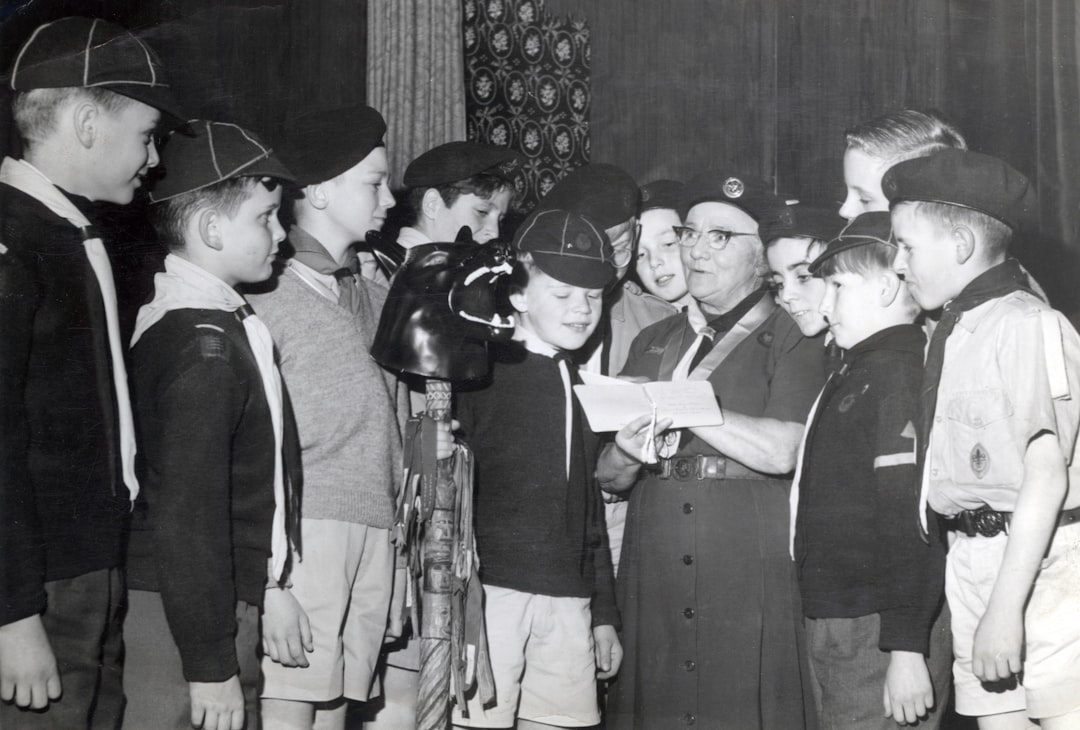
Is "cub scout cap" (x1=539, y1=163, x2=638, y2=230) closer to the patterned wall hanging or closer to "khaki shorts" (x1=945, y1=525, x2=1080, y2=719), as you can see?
the patterned wall hanging

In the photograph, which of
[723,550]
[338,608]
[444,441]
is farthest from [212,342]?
[723,550]

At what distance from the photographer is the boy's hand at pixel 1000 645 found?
6.52 feet

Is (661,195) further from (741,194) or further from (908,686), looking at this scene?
(908,686)

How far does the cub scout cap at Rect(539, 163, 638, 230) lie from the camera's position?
2.71 meters

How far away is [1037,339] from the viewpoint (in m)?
2.06

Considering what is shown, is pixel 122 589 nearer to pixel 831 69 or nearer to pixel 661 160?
pixel 661 160

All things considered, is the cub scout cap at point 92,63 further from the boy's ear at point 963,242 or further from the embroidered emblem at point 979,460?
the embroidered emblem at point 979,460

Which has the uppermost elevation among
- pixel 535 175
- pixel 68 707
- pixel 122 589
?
pixel 535 175

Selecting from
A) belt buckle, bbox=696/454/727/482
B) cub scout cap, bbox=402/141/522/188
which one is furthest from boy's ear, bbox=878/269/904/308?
cub scout cap, bbox=402/141/522/188

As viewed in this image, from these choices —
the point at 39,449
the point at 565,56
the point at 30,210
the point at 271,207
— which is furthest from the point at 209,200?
the point at 565,56

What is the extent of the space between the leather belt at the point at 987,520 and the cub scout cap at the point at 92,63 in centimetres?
177

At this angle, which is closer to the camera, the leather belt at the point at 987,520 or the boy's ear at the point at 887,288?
the leather belt at the point at 987,520

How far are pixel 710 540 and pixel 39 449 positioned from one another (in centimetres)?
137

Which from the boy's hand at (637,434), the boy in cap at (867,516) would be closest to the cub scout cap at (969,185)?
the boy in cap at (867,516)
